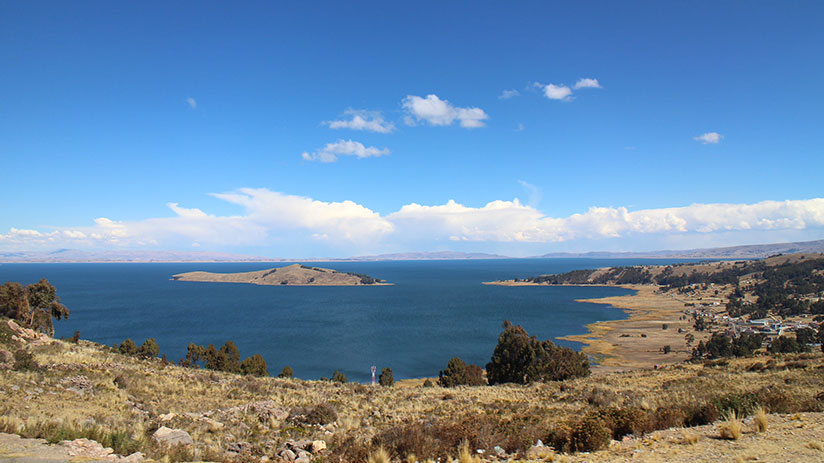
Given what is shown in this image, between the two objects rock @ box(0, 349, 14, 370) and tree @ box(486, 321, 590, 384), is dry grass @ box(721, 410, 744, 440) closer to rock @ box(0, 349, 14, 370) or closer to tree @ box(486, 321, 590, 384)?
tree @ box(486, 321, 590, 384)

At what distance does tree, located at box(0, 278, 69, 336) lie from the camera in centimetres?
3338

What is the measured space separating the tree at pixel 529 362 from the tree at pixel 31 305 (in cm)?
4069

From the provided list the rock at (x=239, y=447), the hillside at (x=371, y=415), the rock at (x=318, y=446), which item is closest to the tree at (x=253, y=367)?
the hillside at (x=371, y=415)

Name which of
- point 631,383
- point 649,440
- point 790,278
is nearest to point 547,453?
point 649,440

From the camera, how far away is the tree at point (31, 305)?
33375 mm

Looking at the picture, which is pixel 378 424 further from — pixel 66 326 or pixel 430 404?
pixel 66 326

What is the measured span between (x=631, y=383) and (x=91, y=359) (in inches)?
1383

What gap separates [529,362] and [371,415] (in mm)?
25476

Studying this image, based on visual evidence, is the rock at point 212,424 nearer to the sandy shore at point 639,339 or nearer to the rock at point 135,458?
the rock at point 135,458

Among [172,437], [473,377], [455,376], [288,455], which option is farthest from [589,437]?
[473,377]

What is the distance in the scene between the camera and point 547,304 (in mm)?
143250

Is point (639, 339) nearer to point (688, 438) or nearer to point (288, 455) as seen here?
point (688, 438)

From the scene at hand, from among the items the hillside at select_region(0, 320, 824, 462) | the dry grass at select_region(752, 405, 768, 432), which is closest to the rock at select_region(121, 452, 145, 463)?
the hillside at select_region(0, 320, 824, 462)

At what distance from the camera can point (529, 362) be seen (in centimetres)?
3978
